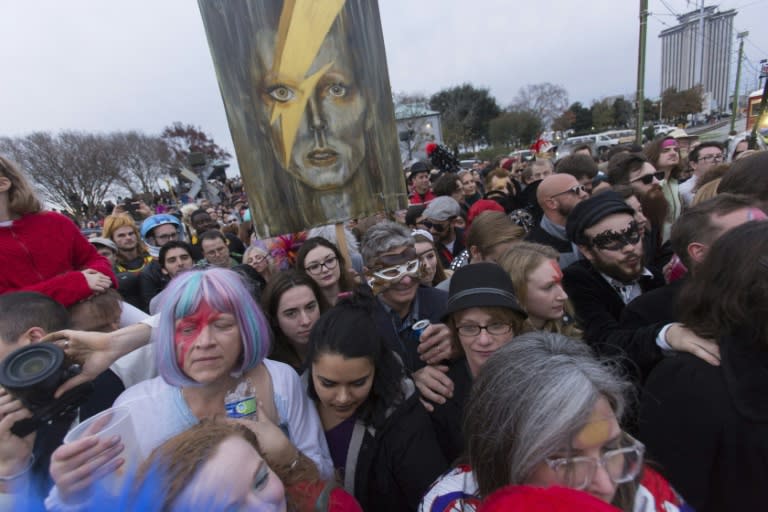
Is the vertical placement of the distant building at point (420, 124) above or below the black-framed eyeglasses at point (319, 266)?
above

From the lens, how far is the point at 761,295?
1.25 meters

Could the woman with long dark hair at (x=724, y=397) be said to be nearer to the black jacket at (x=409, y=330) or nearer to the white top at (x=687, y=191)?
the black jacket at (x=409, y=330)

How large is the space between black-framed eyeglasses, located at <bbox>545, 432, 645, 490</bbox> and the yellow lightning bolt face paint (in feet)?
8.10

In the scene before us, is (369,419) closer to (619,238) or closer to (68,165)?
(619,238)

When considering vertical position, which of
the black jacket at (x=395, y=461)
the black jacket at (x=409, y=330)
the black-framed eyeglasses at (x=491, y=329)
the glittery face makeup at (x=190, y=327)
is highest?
the glittery face makeup at (x=190, y=327)

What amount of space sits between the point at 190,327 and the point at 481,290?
128 cm

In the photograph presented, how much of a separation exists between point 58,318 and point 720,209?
3229 millimetres

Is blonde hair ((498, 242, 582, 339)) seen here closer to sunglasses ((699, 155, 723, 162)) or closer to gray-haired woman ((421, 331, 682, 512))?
gray-haired woman ((421, 331, 682, 512))

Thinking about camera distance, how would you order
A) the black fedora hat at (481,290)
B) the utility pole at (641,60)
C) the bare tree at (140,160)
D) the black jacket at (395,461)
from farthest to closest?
the bare tree at (140,160), the utility pole at (641,60), the black fedora hat at (481,290), the black jacket at (395,461)

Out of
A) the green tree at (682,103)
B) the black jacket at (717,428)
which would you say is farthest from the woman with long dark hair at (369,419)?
the green tree at (682,103)

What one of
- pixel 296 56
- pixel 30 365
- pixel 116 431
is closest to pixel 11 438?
pixel 30 365

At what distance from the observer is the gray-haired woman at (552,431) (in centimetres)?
107

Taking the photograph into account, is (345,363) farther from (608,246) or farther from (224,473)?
(608,246)

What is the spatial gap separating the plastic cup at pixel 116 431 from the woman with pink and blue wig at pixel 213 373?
240 mm
